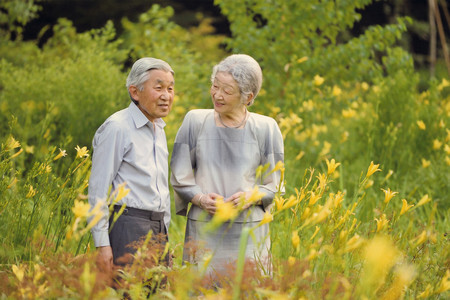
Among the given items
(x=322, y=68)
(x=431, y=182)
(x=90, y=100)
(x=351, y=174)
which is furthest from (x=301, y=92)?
(x=90, y=100)

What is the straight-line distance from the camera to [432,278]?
2.17 meters

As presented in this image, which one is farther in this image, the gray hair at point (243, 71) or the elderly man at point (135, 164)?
the gray hair at point (243, 71)

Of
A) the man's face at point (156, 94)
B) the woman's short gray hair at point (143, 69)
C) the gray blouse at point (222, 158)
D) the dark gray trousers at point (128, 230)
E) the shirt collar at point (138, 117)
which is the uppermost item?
the woman's short gray hair at point (143, 69)

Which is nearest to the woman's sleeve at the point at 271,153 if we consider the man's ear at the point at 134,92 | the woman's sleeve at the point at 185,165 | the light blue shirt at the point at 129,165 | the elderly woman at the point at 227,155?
the elderly woman at the point at 227,155

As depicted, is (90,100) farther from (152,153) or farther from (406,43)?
(406,43)

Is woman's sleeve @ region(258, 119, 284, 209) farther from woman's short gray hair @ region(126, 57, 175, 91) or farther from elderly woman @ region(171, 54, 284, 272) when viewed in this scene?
woman's short gray hair @ region(126, 57, 175, 91)

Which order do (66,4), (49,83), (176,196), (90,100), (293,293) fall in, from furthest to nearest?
(66,4)
(49,83)
(90,100)
(176,196)
(293,293)

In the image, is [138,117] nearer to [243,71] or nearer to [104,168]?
[104,168]

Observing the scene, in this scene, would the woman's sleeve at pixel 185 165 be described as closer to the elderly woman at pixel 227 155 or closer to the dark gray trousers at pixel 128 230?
the elderly woman at pixel 227 155

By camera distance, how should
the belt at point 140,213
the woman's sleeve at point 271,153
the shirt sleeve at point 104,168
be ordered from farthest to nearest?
Result: the woman's sleeve at point 271,153
the belt at point 140,213
the shirt sleeve at point 104,168

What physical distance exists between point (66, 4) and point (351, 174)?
30.0 feet

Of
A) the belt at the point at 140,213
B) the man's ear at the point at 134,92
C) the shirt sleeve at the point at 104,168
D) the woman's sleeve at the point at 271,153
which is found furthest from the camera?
the woman's sleeve at the point at 271,153

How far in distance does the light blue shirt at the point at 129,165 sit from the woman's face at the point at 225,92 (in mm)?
305

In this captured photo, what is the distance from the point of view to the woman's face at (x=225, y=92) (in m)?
2.24
